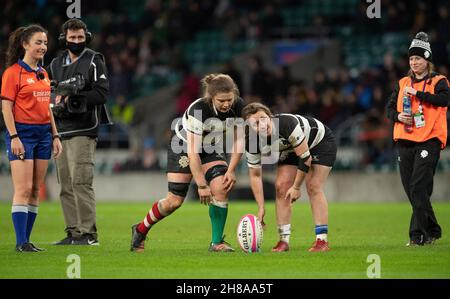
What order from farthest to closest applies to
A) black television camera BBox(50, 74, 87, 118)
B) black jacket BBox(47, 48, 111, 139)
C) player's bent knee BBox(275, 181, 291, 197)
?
black jacket BBox(47, 48, 111, 139) → black television camera BBox(50, 74, 87, 118) → player's bent knee BBox(275, 181, 291, 197)

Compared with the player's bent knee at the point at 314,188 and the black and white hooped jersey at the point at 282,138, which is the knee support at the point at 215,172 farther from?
the player's bent knee at the point at 314,188

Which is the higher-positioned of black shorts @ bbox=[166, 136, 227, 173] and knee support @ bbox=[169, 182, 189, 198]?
black shorts @ bbox=[166, 136, 227, 173]

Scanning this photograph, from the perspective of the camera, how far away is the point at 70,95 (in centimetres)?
1327

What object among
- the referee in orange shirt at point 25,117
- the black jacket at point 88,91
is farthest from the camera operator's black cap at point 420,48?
the referee in orange shirt at point 25,117

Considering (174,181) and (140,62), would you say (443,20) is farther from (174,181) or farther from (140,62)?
(174,181)

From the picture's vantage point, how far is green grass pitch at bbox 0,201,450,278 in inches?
399

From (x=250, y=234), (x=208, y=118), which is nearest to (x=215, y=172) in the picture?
(x=208, y=118)

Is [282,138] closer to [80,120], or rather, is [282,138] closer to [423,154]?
[423,154]

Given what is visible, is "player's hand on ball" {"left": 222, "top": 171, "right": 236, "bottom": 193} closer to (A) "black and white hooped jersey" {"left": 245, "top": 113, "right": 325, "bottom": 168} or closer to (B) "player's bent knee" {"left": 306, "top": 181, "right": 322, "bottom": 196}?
(A) "black and white hooped jersey" {"left": 245, "top": 113, "right": 325, "bottom": 168}

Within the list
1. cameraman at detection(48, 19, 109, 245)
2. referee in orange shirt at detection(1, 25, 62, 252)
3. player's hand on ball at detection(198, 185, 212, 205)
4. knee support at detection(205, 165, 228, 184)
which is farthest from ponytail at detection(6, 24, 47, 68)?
player's hand on ball at detection(198, 185, 212, 205)

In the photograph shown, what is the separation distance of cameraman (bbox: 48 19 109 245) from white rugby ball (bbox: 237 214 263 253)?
222 cm

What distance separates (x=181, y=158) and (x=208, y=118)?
590 mm

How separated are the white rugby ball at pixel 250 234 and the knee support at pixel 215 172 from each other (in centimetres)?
58

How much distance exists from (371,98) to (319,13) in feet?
19.8
